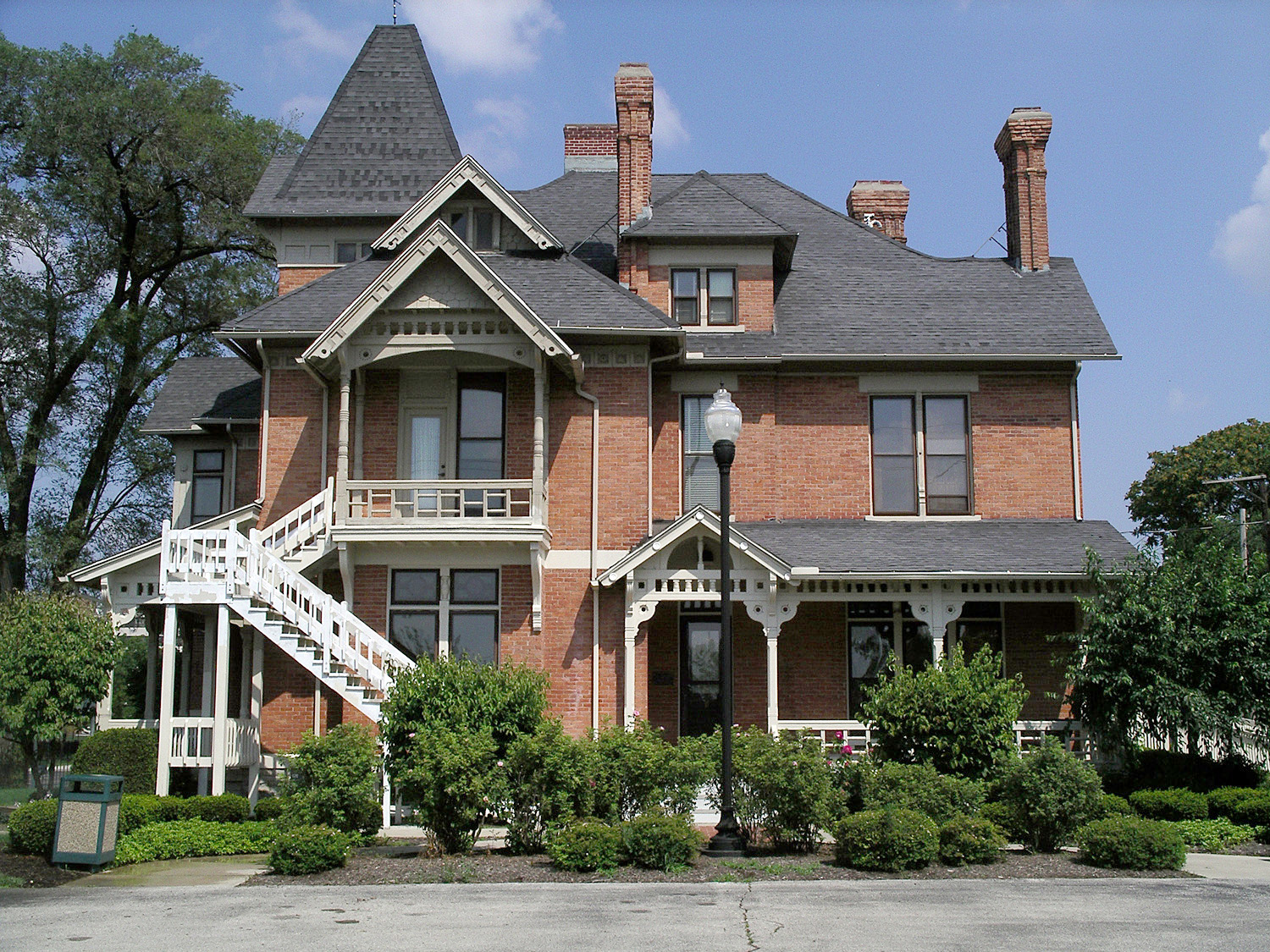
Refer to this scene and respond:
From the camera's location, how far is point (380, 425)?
22.1 metres

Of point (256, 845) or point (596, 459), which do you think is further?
point (596, 459)

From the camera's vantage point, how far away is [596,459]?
71.0ft

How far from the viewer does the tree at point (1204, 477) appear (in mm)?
65000

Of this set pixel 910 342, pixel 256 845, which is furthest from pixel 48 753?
pixel 910 342

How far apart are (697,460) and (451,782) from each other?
1012cm

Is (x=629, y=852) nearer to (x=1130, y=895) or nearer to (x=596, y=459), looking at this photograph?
(x=1130, y=895)

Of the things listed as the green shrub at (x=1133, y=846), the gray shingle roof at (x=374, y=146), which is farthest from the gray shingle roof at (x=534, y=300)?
the green shrub at (x=1133, y=846)

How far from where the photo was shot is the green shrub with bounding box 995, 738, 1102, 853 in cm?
1473

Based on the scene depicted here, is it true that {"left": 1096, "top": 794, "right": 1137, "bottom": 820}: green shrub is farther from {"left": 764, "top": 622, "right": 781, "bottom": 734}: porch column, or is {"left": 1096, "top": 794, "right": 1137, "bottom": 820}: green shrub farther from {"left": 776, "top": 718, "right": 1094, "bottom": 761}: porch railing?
{"left": 764, "top": 622, "right": 781, "bottom": 734}: porch column

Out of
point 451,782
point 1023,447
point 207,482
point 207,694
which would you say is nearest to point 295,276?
point 207,482

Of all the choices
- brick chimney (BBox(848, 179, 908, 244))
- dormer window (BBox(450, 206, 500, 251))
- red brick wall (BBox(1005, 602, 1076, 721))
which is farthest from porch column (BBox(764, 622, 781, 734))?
brick chimney (BBox(848, 179, 908, 244))

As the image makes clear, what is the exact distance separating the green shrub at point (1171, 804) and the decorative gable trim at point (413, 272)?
10.8 m

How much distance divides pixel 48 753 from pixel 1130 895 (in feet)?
58.8

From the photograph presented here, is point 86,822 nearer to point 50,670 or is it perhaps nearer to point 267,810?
point 267,810
